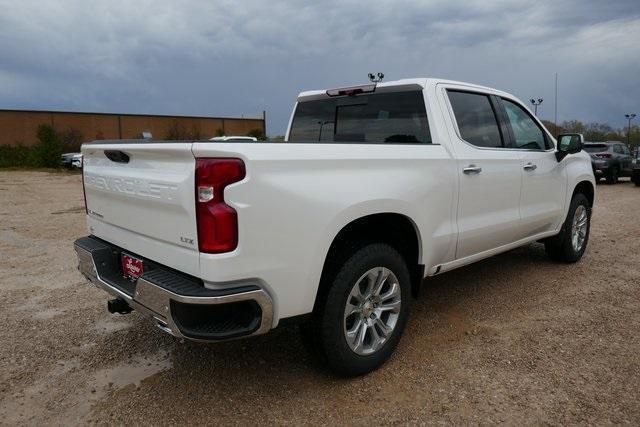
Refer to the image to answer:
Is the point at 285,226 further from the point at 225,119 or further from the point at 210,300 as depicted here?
the point at 225,119

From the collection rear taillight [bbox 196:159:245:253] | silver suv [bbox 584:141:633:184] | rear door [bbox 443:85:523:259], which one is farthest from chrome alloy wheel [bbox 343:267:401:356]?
silver suv [bbox 584:141:633:184]

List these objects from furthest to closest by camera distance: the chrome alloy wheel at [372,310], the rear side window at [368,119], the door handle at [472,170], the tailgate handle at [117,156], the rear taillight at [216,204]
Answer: the rear side window at [368,119] → the door handle at [472,170] → the chrome alloy wheel at [372,310] → the tailgate handle at [117,156] → the rear taillight at [216,204]

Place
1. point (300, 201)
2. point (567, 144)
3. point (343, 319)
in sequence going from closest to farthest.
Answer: point (300, 201)
point (343, 319)
point (567, 144)

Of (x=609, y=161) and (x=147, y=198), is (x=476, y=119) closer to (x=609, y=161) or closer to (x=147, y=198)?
(x=147, y=198)

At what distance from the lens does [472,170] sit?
3.68 meters

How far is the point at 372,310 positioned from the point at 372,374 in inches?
17.0

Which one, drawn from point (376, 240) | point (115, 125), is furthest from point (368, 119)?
point (115, 125)

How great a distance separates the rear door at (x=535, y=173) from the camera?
4453mm

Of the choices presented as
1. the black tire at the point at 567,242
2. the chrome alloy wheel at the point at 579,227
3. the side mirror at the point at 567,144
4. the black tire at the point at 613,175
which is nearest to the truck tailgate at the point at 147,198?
the side mirror at the point at 567,144

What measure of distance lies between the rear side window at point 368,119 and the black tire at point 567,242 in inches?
105

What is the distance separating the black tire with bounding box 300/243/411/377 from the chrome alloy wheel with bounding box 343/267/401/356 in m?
0.04

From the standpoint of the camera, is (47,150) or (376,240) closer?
(376,240)

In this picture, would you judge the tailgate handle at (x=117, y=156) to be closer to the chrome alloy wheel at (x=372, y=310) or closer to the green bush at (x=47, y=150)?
the chrome alloy wheel at (x=372, y=310)

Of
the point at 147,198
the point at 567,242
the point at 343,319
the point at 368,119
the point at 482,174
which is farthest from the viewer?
the point at 567,242
